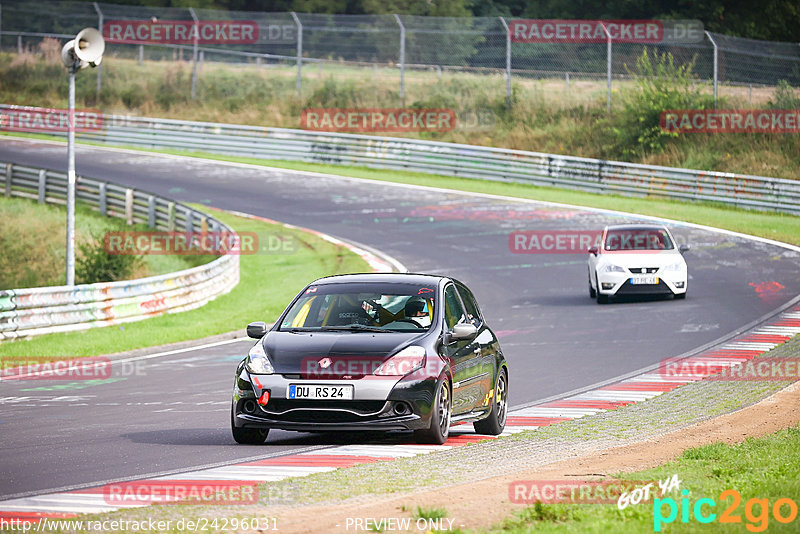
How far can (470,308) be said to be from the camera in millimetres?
11961

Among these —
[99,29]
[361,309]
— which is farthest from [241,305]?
[99,29]

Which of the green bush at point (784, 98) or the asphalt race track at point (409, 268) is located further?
the green bush at point (784, 98)

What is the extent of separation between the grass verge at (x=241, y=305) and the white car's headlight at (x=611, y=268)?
220 inches

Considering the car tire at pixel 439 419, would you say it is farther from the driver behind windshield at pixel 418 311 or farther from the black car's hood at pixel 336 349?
the driver behind windshield at pixel 418 311

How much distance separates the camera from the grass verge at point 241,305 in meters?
18.9

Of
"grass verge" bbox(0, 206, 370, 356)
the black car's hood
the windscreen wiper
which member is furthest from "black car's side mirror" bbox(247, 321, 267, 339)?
"grass verge" bbox(0, 206, 370, 356)

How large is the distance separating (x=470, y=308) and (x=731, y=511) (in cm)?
550

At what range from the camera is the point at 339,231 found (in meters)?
33.4

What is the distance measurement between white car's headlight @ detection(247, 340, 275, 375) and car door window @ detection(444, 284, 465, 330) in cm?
170

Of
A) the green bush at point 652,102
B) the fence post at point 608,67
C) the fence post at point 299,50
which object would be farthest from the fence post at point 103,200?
the green bush at point 652,102

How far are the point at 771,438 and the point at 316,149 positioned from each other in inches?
1471

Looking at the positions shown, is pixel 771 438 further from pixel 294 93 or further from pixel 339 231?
pixel 294 93

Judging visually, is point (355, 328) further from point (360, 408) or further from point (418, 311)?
point (360, 408)

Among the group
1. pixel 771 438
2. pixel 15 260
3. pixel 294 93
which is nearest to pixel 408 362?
pixel 771 438
